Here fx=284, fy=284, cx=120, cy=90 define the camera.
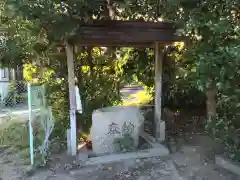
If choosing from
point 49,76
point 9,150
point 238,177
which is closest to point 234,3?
point 238,177

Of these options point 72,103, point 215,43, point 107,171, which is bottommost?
point 107,171

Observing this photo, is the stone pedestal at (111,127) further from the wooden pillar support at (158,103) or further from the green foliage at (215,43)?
the green foliage at (215,43)

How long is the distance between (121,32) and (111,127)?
155 cm

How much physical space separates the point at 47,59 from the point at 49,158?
2072 millimetres

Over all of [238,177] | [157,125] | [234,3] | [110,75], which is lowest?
[238,177]

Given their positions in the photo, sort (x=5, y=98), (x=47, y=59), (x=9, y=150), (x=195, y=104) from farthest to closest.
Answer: (x=5, y=98) < (x=195, y=104) < (x=47, y=59) < (x=9, y=150)

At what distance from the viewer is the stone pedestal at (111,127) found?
464 centimetres

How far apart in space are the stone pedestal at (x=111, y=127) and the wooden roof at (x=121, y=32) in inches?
46.7

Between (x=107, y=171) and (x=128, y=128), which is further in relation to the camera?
(x=128, y=128)

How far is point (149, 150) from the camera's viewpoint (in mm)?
4719

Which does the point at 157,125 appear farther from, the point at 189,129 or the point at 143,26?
the point at 143,26

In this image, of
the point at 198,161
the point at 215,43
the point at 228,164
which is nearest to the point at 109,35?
the point at 215,43

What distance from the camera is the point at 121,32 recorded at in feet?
14.8

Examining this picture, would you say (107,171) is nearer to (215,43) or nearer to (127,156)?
(127,156)
